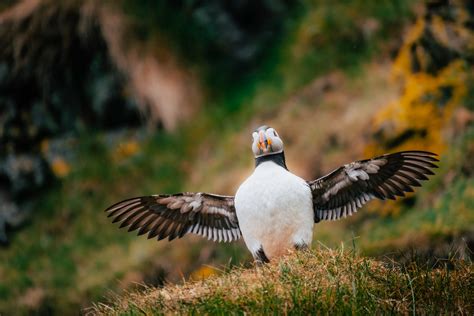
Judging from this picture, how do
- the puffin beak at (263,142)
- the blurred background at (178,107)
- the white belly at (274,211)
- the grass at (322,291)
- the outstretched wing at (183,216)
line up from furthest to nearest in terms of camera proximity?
the blurred background at (178,107)
the outstretched wing at (183,216)
the puffin beak at (263,142)
the white belly at (274,211)
the grass at (322,291)

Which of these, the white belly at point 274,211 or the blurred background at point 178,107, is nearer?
the white belly at point 274,211

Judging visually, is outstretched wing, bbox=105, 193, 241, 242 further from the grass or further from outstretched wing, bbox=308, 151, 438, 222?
the grass

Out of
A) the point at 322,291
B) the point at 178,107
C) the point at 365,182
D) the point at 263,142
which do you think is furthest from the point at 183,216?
the point at 178,107

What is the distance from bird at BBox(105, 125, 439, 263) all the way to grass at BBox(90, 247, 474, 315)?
2.11 feet

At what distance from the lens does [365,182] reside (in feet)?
17.3

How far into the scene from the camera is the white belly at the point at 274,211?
482 centimetres

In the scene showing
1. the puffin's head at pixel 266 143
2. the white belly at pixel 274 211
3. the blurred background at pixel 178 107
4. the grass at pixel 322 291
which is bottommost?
the grass at pixel 322 291

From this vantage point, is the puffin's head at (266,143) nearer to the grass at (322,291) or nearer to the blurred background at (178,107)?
the grass at (322,291)

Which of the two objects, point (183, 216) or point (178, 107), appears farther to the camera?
point (178, 107)

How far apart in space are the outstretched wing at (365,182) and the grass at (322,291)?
103 centimetres

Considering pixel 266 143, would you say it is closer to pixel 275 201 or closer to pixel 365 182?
pixel 275 201

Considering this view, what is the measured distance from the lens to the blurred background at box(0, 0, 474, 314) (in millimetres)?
8938

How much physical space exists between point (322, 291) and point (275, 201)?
1.23 m

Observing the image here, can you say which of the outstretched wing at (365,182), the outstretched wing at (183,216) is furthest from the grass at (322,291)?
the outstretched wing at (183,216)
